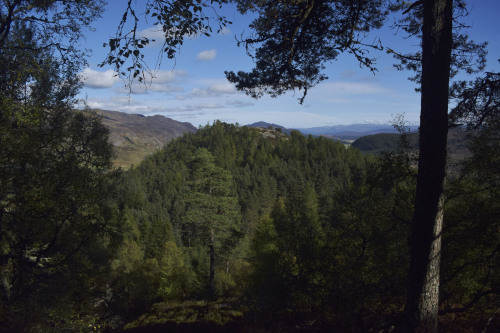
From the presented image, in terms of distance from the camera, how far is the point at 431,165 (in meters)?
3.84

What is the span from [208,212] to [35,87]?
13971mm

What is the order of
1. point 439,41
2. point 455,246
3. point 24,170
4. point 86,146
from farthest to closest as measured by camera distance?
point 86,146 < point 455,246 < point 24,170 < point 439,41

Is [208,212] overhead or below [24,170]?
below

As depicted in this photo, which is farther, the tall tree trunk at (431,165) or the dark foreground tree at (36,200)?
the dark foreground tree at (36,200)

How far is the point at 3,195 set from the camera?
6.02 metres

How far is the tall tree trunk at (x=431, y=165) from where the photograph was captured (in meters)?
3.77

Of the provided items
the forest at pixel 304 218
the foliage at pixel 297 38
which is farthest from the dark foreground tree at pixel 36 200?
the foliage at pixel 297 38

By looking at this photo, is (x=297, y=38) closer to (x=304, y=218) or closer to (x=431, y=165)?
(x=431, y=165)

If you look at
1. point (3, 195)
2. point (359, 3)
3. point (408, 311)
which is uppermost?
point (359, 3)

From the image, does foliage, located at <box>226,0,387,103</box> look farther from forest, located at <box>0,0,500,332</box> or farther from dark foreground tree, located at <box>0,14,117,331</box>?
dark foreground tree, located at <box>0,14,117,331</box>

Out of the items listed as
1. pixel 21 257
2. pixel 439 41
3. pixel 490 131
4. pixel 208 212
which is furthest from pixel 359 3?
pixel 208 212

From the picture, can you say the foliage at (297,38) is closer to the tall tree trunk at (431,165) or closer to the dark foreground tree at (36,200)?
the tall tree trunk at (431,165)

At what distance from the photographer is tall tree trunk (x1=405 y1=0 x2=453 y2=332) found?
3.77 metres

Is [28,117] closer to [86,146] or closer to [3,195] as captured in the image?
[3,195]
